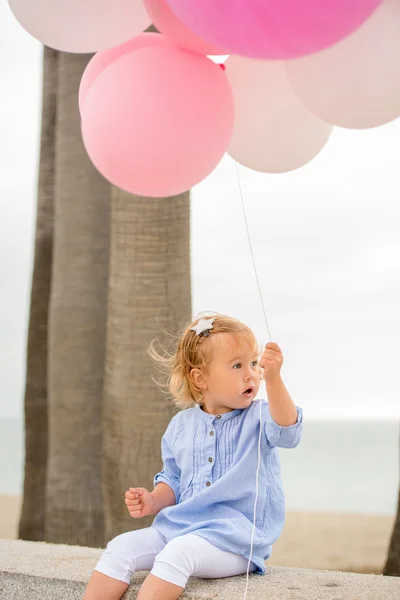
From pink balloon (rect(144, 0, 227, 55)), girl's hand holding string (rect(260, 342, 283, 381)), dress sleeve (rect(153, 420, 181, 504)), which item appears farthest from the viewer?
dress sleeve (rect(153, 420, 181, 504))

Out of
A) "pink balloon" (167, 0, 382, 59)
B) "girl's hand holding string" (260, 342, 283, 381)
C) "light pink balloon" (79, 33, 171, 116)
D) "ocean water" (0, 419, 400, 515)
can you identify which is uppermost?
"pink balloon" (167, 0, 382, 59)

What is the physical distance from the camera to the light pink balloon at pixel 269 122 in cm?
210

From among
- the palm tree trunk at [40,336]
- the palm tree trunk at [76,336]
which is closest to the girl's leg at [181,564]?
the palm tree trunk at [76,336]

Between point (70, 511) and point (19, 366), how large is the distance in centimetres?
837

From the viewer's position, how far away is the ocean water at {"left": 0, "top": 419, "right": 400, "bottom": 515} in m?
10.9

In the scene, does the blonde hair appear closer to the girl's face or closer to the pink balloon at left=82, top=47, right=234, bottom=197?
the girl's face

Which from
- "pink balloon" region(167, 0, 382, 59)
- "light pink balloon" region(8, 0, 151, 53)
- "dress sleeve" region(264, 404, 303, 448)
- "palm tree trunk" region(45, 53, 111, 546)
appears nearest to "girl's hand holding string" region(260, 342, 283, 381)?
"dress sleeve" region(264, 404, 303, 448)

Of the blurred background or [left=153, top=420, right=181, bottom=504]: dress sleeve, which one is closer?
[left=153, top=420, right=181, bottom=504]: dress sleeve

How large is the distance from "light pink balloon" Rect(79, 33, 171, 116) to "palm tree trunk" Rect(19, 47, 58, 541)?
8.03 ft

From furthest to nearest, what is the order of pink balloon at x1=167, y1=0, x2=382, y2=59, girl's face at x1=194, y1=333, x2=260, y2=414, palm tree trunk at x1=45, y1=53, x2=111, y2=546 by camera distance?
palm tree trunk at x1=45, y1=53, x2=111, y2=546 → girl's face at x1=194, y1=333, x2=260, y2=414 → pink balloon at x1=167, y1=0, x2=382, y2=59

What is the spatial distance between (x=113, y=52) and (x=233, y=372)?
3.12 ft

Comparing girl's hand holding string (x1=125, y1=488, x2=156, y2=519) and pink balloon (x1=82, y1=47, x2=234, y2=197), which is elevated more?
pink balloon (x1=82, y1=47, x2=234, y2=197)

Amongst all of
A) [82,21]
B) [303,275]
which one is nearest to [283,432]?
[82,21]

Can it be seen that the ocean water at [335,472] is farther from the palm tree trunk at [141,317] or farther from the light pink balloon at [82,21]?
the light pink balloon at [82,21]
